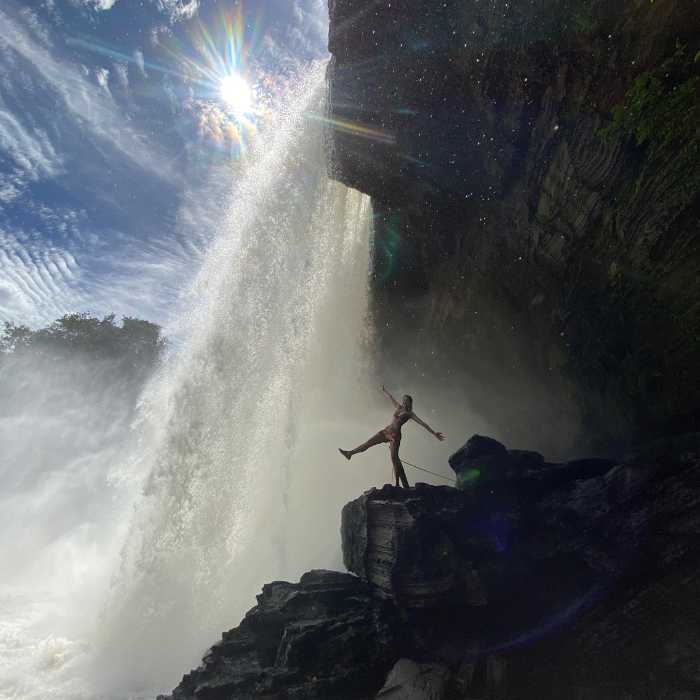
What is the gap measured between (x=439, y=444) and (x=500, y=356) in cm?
423

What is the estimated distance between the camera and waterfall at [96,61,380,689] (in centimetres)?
1295

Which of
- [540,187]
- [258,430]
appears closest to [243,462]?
[258,430]

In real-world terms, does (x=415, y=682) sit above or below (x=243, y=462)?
below

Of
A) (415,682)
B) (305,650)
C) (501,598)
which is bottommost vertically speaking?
(415,682)

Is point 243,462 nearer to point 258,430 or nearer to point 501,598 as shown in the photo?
point 258,430

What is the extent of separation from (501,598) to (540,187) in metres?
7.84

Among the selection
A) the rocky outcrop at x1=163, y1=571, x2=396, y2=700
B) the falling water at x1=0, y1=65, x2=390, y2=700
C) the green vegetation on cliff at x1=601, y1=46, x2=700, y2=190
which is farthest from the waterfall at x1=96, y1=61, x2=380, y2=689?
the green vegetation on cliff at x1=601, y1=46, x2=700, y2=190

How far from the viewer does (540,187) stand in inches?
357

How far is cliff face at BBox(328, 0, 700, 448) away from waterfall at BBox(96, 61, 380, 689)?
3133 mm

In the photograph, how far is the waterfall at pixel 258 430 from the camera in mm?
12945

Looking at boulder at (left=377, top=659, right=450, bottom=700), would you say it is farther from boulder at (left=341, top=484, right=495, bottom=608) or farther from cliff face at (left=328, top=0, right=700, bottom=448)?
cliff face at (left=328, top=0, right=700, bottom=448)

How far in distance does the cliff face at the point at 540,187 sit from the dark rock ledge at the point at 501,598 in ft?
6.48

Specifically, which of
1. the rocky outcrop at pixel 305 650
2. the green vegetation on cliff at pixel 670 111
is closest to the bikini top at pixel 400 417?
the rocky outcrop at pixel 305 650

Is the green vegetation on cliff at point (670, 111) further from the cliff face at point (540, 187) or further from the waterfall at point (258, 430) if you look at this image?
the waterfall at point (258, 430)
